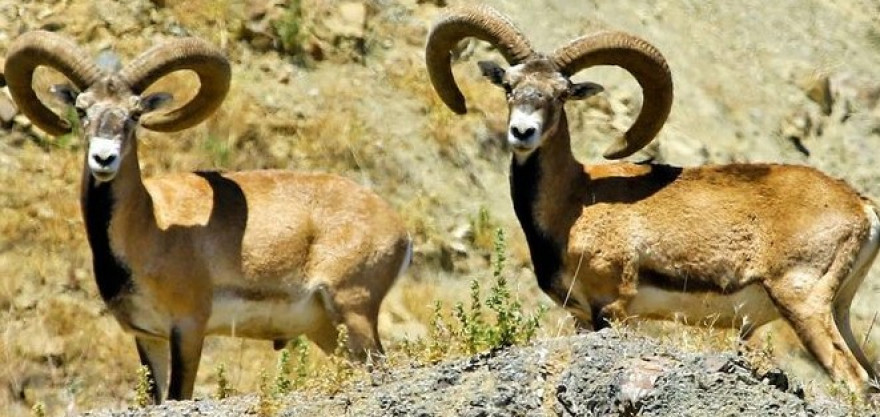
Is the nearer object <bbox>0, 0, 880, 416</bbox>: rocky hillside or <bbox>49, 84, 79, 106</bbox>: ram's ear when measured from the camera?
<bbox>49, 84, 79, 106</bbox>: ram's ear

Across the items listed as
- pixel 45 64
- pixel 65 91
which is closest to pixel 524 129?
pixel 65 91

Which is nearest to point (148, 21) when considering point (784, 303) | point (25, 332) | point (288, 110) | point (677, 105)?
point (288, 110)

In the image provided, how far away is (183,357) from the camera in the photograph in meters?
14.7

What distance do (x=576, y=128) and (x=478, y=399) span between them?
40.1 feet

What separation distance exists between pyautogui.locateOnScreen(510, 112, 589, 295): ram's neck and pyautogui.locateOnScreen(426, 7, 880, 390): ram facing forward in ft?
0.03

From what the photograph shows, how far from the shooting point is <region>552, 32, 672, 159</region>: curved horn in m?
15.7

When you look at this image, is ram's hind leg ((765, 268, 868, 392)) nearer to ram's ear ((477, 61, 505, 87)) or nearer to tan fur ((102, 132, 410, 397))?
ram's ear ((477, 61, 505, 87))

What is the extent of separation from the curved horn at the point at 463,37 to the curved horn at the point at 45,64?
2982mm

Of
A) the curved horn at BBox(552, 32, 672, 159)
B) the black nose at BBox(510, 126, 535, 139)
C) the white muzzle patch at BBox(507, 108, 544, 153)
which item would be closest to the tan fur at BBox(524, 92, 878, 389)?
the white muzzle patch at BBox(507, 108, 544, 153)

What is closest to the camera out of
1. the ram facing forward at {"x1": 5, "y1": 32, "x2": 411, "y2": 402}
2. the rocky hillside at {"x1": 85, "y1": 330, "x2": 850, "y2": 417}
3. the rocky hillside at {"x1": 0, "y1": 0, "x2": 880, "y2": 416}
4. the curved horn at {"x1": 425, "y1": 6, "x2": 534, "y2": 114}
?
the rocky hillside at {"x1": 85, "y1": 330, "x2": 850, "y2": 417}

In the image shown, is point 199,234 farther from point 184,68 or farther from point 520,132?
point 520,132

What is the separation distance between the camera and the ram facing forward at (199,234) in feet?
48.5

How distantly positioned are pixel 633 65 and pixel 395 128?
580 cm

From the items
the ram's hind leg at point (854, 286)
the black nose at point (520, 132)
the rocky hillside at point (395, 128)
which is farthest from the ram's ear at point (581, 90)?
the ram's hind leg at point (854, 286)
